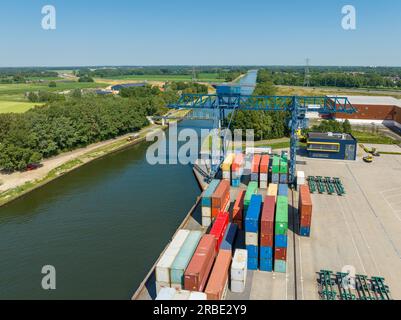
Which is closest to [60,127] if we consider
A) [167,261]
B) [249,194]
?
[249,194]

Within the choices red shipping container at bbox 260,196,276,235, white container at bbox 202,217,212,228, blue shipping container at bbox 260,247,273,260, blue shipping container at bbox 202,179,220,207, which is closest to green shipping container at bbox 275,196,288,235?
red shipping container at bbox 260,196,276,235

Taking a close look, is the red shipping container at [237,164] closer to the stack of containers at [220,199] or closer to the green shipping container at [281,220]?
the stack of containers at [220,199]

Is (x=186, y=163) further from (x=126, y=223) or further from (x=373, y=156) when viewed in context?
(x=373, y=156)

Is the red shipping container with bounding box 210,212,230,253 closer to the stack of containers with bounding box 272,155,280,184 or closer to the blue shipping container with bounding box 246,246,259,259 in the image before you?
the blue shipping container with bounding box 246,246,259,259

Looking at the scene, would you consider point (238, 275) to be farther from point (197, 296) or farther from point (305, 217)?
point (305, 217)

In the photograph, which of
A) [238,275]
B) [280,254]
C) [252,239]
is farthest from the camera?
[252,239]

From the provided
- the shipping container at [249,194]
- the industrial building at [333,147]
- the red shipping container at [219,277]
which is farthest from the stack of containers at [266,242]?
the industrial building at [333,147]
